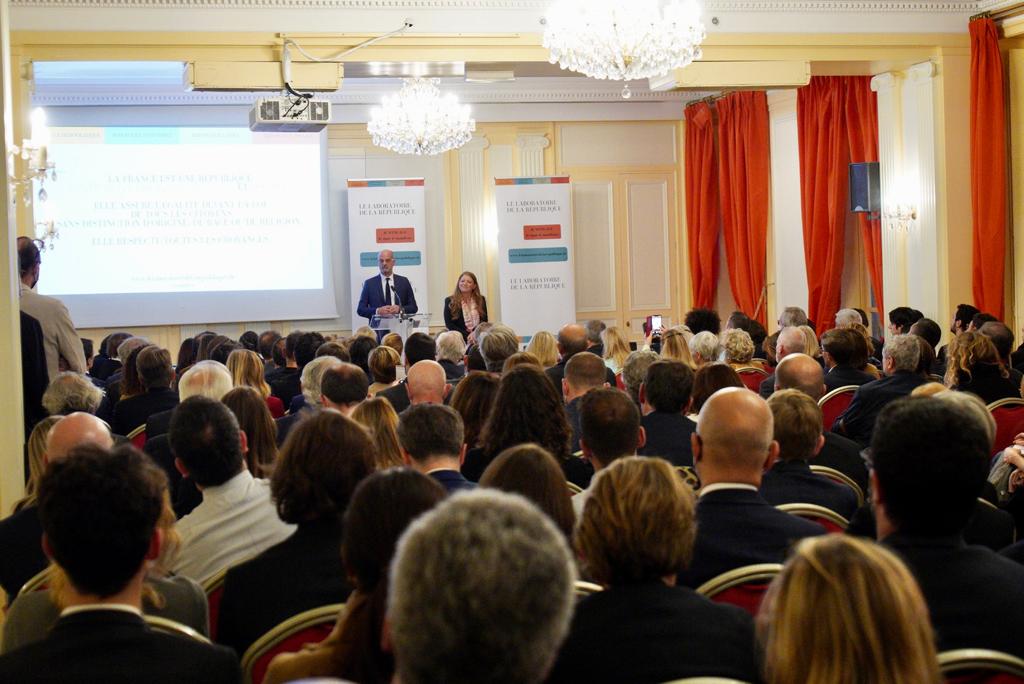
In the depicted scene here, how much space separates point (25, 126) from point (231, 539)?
6792 mm

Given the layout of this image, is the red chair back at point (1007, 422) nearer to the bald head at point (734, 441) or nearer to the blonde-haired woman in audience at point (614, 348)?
the bald head at point (734, 441)

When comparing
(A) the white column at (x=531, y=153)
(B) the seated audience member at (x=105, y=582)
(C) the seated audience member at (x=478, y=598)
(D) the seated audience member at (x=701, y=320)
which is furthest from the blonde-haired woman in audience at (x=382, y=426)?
(A) the white column at (x=531, y=153)

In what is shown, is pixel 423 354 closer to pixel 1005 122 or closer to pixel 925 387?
pixel 925 387

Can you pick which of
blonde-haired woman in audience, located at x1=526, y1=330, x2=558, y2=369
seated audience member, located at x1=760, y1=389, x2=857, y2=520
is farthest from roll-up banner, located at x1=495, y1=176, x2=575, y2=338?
seated audience member, located at x1=760, y1=389, x2=857, y2=520

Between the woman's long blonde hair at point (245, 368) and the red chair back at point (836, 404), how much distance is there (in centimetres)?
282

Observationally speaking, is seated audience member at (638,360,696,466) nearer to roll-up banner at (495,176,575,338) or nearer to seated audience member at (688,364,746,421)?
seated audience member at (688,364,746,421)

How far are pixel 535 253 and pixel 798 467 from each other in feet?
32.0

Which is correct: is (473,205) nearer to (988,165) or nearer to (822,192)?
(822,192)

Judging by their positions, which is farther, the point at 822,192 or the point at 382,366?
the point at 822,192

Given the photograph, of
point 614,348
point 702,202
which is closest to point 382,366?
point 614,348

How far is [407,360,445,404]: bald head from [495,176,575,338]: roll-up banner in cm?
766

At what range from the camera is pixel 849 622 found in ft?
5.04

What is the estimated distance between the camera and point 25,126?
8.92 m

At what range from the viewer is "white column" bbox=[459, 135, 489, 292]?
1359 centimetres
